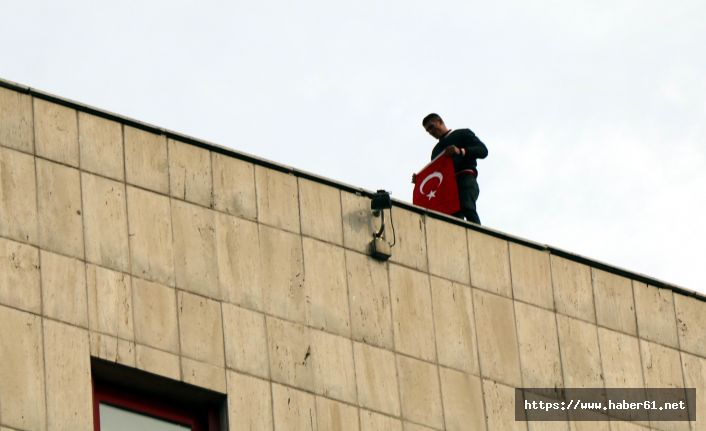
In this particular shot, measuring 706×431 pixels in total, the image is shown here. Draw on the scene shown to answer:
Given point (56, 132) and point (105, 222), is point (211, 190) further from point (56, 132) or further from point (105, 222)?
point (56, 132)

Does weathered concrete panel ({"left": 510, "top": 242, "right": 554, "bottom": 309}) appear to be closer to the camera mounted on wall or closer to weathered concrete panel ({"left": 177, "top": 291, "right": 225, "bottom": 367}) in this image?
the camera mounted on wall

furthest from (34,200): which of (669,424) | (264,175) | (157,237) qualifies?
(669,424)

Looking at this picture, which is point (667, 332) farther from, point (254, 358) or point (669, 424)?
point (254, 358)

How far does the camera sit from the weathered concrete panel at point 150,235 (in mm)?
23812

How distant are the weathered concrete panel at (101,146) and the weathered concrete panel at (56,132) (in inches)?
3.7

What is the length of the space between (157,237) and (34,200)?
1.42 metres

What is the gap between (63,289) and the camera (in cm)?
2295

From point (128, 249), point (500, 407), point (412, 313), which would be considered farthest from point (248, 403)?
point (500, 407)

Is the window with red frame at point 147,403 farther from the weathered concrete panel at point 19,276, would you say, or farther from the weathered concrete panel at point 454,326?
the weathered concrete panel at point 454,326

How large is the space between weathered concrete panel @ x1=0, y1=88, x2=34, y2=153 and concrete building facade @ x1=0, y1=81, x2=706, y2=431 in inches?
0.9

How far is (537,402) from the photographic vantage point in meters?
26.4

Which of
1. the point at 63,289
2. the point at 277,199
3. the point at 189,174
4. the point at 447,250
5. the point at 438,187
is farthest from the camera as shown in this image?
the point at 438,187

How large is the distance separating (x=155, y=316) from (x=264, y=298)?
148 centimetres

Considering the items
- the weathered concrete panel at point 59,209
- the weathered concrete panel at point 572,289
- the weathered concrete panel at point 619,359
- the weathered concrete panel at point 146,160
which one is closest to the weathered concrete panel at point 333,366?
the weathered concrete panel at point 146,160
